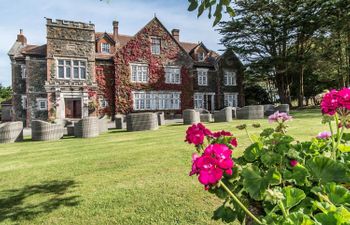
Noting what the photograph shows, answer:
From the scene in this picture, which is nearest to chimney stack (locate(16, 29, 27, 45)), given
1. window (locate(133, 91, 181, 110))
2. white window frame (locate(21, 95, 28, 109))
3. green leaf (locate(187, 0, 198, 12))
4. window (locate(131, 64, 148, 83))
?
white window frame (locate(21, 95, 28, 109))

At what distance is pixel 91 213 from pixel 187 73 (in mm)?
28699

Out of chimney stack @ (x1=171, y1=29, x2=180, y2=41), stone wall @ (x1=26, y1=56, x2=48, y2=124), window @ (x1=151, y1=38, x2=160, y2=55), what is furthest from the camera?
chimney stack @ (x1=171, y1=29, x2=180, y2=41)

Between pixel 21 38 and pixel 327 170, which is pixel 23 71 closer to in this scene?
pixel 21 38

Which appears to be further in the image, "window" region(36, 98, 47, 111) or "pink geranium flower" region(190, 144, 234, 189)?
"window" region(36, 98, 47, 111)

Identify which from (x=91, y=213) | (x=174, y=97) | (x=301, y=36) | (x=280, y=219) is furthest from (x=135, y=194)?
(x=301, y=36)

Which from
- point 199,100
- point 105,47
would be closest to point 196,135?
point 105,47

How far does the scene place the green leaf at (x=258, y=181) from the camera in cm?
180

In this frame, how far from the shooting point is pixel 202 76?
3312cm

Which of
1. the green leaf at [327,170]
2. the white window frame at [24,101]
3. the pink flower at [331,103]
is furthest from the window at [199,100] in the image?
the green leaf at [327,170]

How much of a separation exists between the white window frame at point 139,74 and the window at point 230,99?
38.8 feet

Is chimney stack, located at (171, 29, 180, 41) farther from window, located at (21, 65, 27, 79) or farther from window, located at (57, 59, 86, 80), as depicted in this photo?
window, located at (21, 65, 27, 79)

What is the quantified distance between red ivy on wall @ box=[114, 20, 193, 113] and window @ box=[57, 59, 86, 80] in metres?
3.58

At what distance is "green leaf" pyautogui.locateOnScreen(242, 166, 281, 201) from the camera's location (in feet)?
5.92

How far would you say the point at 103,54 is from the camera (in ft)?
96.0
